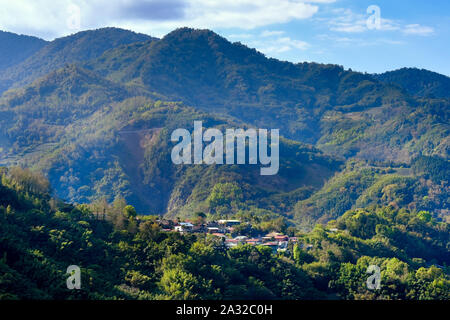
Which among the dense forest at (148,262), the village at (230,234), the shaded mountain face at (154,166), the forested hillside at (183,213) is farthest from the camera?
the shaded mountain face at (154,166)

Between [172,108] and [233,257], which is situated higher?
[172,108]

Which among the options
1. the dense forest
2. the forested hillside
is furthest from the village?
the dense forest

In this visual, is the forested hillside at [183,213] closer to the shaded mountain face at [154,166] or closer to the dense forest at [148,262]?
the dense forest at [148,262]

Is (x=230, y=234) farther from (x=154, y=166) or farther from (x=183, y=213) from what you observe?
(x=154, y=166)

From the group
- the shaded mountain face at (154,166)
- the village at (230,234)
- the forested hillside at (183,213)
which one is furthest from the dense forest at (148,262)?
the shaded mountain face at (154,166)

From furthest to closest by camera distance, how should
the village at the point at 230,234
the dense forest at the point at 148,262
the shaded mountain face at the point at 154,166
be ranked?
1. the shaded mountain face at the point at 154,166
2. the village at the point at 230,234
3. the dense forest at the point at 148,262

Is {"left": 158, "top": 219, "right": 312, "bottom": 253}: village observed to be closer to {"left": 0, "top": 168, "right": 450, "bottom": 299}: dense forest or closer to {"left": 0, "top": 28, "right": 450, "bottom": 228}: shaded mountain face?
{"left": 0, "top": 168, "right": 450, "bottom": 299}: dense forest

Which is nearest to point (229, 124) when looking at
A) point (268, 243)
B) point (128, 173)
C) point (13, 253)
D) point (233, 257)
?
point (128, 173)
